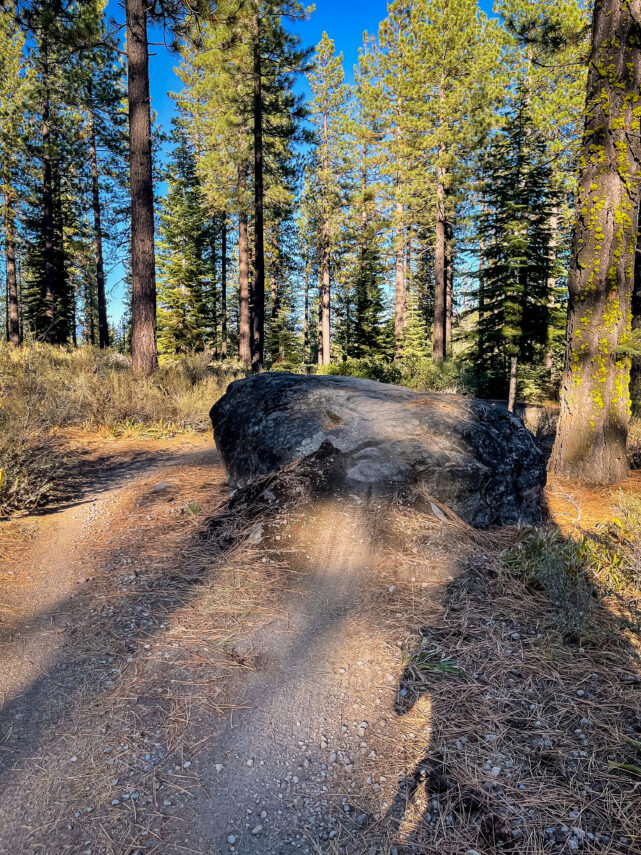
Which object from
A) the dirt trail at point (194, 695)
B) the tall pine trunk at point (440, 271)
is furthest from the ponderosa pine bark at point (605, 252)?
the tall pine trunk at point (440, 271)

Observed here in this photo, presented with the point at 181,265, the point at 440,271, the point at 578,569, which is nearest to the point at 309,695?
the point at 578,569

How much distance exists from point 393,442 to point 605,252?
4.07 metres

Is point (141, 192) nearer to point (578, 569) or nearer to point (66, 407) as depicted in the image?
point (66, 407)

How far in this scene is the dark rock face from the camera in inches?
133

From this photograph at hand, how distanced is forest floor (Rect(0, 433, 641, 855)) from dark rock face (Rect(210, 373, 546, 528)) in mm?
335

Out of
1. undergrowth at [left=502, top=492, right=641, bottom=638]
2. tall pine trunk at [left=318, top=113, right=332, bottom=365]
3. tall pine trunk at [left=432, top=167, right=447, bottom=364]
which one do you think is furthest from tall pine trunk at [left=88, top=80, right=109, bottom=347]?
undergrowth at [left=502, top=492, right=641, bottom=638]

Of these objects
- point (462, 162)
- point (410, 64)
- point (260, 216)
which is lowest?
point (260, 216)

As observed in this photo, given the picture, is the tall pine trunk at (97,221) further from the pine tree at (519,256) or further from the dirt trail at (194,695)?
the dirt trail at (194,695)

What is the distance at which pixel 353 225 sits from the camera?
1008 inches

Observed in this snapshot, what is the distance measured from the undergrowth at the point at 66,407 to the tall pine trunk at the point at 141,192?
0.63m

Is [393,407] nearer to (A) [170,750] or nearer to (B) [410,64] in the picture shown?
(A) [170,750]

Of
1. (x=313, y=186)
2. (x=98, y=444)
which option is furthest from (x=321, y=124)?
(x=98, y=444)

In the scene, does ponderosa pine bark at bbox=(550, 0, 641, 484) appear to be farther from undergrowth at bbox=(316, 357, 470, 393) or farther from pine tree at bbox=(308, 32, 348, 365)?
pine tree at bbox=(308, 32, 348, 365)

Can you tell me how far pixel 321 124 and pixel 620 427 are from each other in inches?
1170
